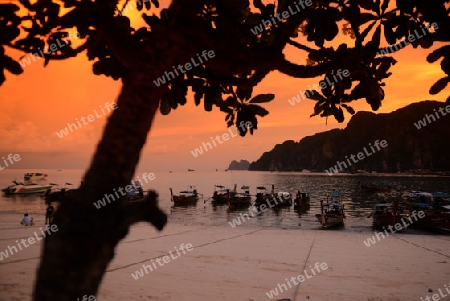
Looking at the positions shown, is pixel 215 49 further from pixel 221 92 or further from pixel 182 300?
pixel 182 300

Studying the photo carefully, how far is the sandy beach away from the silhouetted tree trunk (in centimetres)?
928

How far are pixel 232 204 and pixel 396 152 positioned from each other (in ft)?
613

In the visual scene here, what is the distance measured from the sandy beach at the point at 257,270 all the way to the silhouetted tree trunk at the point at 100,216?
9279 millimetres

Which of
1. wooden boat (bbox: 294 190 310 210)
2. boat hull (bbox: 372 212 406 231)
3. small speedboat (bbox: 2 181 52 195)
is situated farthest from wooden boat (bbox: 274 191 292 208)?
small speedboat (bbox: 2 181 52 195)

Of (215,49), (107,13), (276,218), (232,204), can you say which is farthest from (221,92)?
(232,204)

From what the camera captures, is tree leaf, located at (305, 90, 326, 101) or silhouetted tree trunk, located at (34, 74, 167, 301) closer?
silhouetted tree trunk, located at (34, 74, 167, 301)

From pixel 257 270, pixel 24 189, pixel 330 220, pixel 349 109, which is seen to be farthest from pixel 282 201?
pixel 24 189

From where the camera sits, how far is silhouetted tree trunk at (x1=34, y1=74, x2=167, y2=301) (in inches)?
57.8

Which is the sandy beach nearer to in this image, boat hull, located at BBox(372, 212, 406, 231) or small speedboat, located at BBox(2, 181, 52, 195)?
boat hull, located at BBox(372, 212, 406, 231)

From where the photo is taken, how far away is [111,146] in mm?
1720

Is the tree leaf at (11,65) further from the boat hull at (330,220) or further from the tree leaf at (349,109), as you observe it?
the boat hull at (330,220)

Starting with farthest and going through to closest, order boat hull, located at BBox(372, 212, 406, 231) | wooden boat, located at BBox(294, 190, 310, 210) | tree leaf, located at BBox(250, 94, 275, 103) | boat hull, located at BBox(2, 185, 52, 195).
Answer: boat hull, located at BBox(2, 185, 52, 195)
wooden boat, located at BBox(294, 190, 310, 210)
boat hull, located at BBox(372, 212, 406, 231)
tree leaf, located at BBox(250, 94, 275, 103)

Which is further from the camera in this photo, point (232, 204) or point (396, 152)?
point (396, 152)

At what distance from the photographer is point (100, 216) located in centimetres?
156
